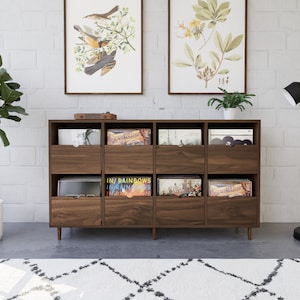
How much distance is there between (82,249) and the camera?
2068mm

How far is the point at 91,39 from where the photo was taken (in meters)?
2.55

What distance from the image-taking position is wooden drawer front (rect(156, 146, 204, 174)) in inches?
86.2

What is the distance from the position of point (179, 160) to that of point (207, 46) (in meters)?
1.01

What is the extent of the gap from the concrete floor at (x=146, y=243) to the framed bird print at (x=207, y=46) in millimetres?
1143

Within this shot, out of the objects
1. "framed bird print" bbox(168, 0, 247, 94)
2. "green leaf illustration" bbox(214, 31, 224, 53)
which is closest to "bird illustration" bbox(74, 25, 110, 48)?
"framed bird print" bbox(168, 0, 247, 94)

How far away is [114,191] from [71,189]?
0.30 m

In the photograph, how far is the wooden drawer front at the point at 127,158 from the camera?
2.19 m

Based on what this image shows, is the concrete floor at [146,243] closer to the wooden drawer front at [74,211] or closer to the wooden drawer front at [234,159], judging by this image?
the wooden drawer front at [74,211]

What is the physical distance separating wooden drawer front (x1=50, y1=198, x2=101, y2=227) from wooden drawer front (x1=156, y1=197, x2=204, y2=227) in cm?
44

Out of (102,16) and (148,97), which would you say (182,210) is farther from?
(102,16)

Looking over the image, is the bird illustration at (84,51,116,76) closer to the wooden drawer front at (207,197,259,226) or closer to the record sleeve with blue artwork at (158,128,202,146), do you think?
the record sleeve with blue artwork at (158,128,202,146)

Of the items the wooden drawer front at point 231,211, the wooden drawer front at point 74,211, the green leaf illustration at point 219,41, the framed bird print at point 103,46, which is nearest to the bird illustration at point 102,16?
the framed bird print at point 103,46

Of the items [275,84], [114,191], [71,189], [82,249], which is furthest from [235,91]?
[82,249]

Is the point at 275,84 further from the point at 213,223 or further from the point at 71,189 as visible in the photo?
the point at 71,189
